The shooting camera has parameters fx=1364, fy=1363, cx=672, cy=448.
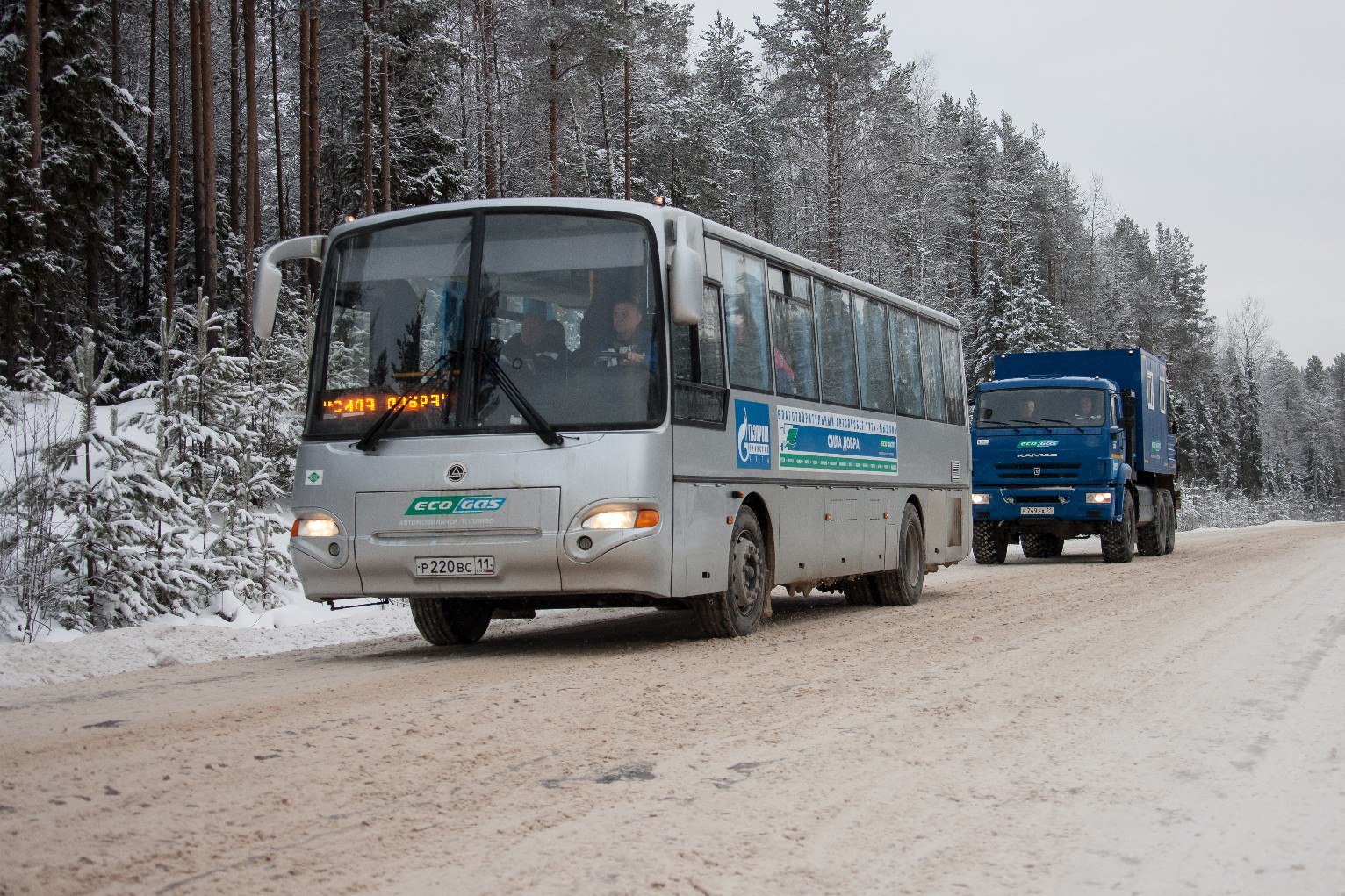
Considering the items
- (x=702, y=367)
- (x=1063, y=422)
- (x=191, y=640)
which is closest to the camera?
(x=702, y=367)

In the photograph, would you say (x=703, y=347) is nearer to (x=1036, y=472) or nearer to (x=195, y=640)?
(x=195, y=640)

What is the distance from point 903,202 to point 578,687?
1822 inches

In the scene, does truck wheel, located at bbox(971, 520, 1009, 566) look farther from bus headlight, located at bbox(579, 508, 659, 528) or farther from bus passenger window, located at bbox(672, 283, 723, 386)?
bus headlight, located at bbox(579, 508, 659, 528)

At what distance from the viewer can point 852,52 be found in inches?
1615

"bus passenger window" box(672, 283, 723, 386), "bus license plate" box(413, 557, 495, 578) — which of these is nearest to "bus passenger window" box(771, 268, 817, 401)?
"bus passenger window" box(672, 283, 723, 386)

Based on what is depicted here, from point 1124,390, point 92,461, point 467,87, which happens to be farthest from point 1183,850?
point 467,87

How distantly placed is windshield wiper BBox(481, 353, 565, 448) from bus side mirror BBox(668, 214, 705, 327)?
1130mm

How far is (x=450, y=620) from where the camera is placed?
10.6 m

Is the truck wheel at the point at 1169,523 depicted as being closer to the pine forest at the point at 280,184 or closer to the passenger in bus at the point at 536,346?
the pine forest at the point at 280,184

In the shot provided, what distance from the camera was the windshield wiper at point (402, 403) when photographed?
9320mm

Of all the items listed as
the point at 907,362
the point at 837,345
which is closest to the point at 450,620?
the point at 837,345

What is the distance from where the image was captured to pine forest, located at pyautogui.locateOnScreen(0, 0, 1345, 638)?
12.3m

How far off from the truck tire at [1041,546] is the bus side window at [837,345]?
14.3m

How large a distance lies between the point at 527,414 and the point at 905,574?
6696 millimetres
